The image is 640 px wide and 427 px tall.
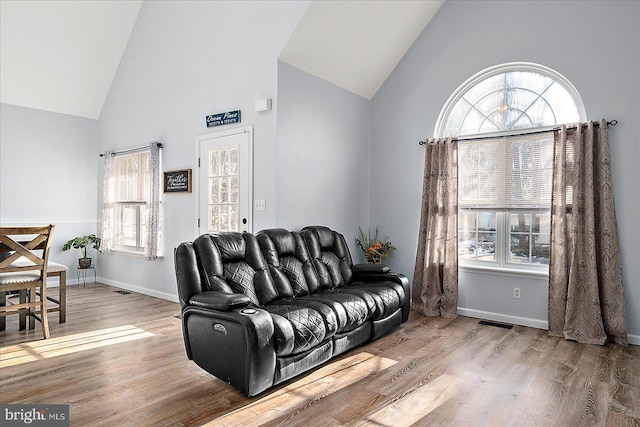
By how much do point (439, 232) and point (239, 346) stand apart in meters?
2.85

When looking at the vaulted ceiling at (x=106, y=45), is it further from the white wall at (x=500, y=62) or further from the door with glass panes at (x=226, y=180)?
the door with glass panes at (x=226, y=180)

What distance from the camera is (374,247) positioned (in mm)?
4996

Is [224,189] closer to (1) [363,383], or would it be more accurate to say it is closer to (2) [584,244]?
(1) [363,383]

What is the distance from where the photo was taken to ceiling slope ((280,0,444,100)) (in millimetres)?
4070

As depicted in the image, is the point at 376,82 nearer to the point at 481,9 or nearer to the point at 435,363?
the point at 481,9

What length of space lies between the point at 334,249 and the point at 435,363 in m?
1.57

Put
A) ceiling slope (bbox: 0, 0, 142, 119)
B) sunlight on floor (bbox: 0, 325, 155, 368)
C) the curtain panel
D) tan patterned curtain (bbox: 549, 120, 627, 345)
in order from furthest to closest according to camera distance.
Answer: the curtain panel → ceiling slope (bbox: 0, 0, 142, 119) → tan patterned curtain (bbox: 549, 120, 627, 345) → sunlight on floor (bbox: 0, 325, 155, 368)

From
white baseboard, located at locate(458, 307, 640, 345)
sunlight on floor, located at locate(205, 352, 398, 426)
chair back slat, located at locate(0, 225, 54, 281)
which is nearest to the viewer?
sunlight on floor, located at locate(205, 352, 398, 426)

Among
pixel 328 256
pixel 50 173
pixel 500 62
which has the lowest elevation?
pixel 328 256

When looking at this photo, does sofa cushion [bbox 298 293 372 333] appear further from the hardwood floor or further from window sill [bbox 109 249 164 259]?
window sill [bbox 109 249 164 259]

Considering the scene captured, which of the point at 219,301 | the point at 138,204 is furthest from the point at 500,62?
the point at 138,204

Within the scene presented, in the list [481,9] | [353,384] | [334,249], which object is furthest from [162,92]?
[353,384]

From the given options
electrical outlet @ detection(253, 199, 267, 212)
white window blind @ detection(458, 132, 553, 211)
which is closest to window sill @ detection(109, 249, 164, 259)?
electrical outlet @ detection(253, 199, 267, 212)

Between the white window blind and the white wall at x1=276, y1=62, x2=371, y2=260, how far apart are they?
1277 mm
